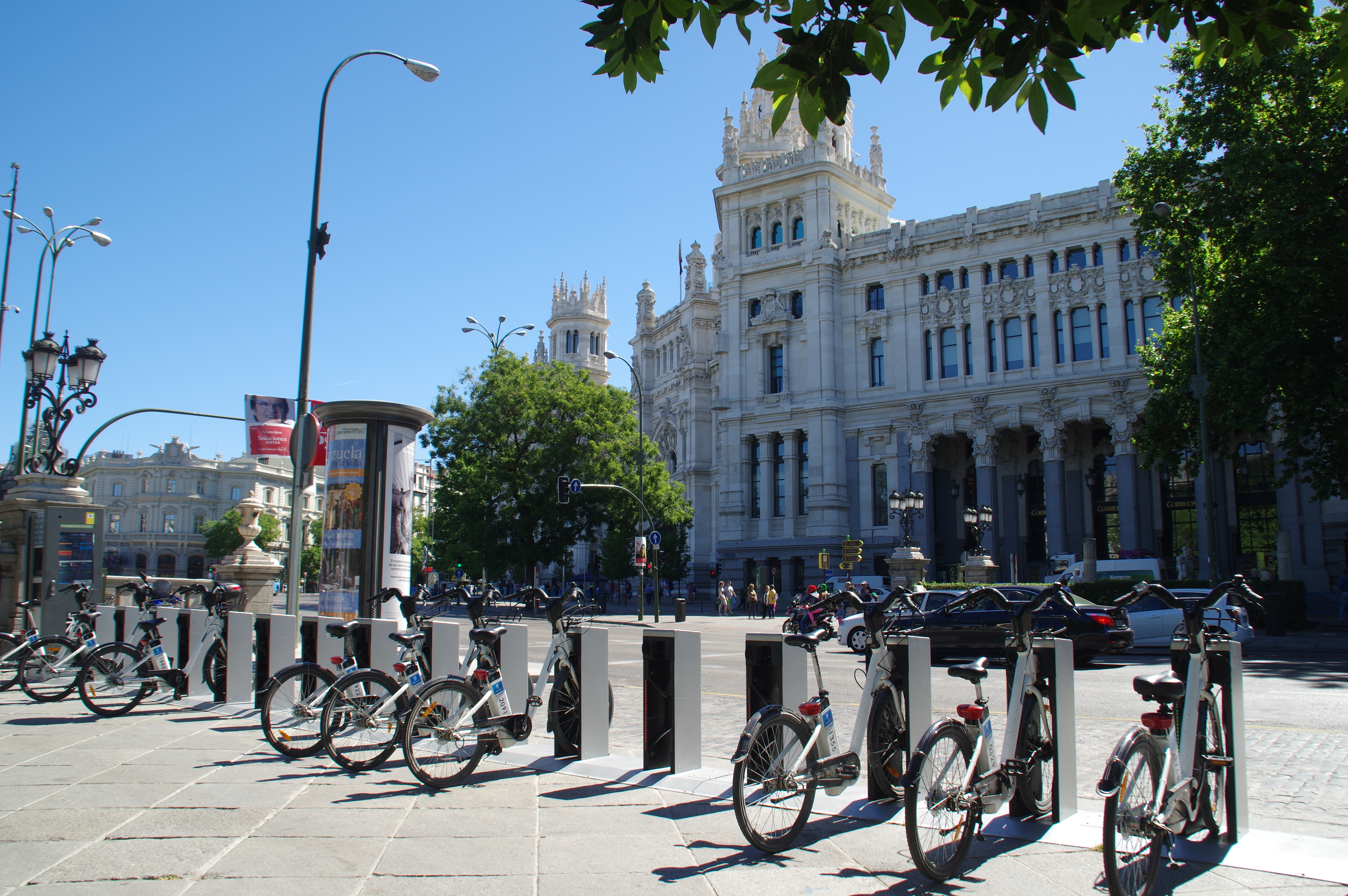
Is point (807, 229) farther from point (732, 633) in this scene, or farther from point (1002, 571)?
point (732, 633)

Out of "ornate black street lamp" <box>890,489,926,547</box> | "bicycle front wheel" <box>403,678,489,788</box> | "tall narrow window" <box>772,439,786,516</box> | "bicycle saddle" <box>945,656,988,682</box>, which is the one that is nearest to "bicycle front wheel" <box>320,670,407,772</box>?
"bicycle front wheel" <box>403,678,489,788</box>

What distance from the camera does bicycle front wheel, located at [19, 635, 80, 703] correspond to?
413 inches

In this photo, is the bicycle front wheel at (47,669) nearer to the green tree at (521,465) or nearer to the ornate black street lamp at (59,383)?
the ornate black street lamp at (59,383)

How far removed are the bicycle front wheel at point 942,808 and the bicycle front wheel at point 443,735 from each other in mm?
3215

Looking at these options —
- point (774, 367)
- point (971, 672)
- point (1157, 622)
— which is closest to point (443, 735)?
point (971, 672)

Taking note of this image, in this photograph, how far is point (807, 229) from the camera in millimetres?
52125

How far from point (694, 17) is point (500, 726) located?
4938mm

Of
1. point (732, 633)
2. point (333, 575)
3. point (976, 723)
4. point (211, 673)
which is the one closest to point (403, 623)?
point (333, 575)

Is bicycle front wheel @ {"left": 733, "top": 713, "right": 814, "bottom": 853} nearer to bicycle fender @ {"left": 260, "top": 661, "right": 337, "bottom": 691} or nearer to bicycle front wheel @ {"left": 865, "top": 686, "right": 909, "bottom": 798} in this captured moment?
bicycle front wheel @ {"left": 865, "top": 686, "right": 909, "bottom": 798}

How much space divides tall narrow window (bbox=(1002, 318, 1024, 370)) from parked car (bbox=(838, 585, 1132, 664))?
28131 millimetres

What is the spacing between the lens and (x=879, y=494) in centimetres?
4984

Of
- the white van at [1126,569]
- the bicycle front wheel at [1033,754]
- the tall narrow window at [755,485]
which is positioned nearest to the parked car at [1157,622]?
the white van at [1126,569]

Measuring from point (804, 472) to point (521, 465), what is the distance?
1662cm

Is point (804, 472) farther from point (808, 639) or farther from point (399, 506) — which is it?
point (808, 639)
